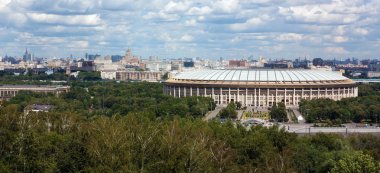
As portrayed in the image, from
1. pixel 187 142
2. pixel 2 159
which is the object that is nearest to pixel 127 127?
pixel 187 142

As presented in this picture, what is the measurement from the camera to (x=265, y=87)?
96.8 meters

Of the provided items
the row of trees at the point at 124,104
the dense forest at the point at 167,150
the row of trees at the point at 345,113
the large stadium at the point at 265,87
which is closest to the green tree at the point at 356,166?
the dense forest at the point at 167,150

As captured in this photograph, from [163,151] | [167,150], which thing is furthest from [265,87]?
[163,151]

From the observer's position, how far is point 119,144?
3406 centimetres

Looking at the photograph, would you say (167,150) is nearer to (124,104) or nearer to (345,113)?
(345,113)

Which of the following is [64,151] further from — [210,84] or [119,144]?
[210,84]

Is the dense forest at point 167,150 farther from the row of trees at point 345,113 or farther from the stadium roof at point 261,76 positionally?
the stadium roof at point 261,76

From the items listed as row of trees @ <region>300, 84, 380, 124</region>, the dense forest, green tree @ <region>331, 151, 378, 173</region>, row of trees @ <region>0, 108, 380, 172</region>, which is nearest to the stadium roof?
row of trees @ <region>300, 84, 380, 124</region>

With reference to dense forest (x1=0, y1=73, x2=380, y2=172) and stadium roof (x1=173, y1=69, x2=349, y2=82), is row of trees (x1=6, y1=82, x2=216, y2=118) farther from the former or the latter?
dense forest (x1=0, y1=73, x2=380, y2=172)

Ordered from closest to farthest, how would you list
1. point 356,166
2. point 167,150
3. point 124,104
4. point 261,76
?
point 356,166
point 167,150
point 124,104
point 261,76

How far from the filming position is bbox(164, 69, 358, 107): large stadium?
320 ft

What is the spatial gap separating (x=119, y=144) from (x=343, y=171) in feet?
36.5

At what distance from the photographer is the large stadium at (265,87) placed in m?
97.6

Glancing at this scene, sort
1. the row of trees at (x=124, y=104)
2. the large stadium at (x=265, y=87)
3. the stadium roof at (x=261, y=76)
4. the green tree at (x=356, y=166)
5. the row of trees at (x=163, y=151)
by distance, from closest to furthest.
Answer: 1. the green tree at (x=356, y=166)
2. the row of trees at (x=163, y=151)
3. the row of trees at (x=124, y=104)
4. the large stadium at (x=265, y=87)
5. the stadium roof at (x=261, y=76)
